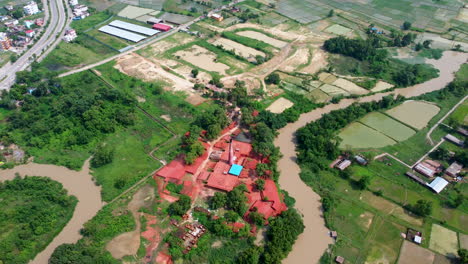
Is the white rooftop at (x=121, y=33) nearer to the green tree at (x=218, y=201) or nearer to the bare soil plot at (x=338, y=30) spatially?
the bare soil plot at (x=338, y=30)

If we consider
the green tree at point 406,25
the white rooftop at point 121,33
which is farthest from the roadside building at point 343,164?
the white rooftop at point 121,33

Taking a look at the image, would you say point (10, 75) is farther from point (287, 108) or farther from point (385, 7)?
point (385, 7)

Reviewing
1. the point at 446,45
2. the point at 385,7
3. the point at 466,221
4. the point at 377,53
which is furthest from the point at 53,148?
the point at 385,7

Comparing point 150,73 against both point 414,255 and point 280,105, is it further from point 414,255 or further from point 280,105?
point 414,255

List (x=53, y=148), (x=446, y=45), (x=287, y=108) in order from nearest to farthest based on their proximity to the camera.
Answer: (x=53, y=148) → (x=287, y=108) → (x=446, y=45)

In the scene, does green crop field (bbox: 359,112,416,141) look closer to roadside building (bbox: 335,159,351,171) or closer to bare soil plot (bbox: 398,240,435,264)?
roadside building (bbox: 335,159,351,171)

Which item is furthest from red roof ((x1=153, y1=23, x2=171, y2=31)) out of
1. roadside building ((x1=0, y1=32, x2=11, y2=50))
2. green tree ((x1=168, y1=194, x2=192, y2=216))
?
green tree ((x1=168, y1=194, x2=192, y2=216))
